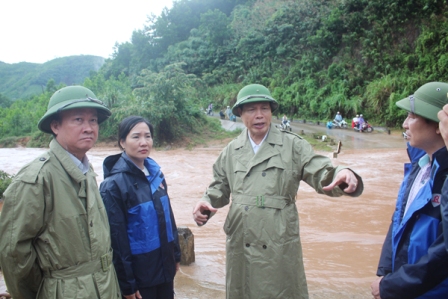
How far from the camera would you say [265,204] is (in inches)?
92.2

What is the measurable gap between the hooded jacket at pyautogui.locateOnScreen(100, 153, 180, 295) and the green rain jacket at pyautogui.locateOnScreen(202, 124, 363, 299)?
1.55 ft

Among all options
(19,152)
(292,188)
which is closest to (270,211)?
(292,188)

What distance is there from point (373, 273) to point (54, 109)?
167 inches

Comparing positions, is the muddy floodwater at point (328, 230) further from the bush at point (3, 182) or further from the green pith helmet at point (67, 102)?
the bush at point (3, 182)

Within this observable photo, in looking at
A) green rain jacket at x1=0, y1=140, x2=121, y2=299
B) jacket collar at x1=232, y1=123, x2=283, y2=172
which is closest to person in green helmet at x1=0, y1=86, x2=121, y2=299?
green rain jacket at x1=0, y1=140, x2=121, y2=299

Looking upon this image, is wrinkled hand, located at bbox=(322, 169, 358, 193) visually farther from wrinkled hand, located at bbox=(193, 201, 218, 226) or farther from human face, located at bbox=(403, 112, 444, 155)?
wrinkled hand, located at bbox=(193, 201, 218, 226)

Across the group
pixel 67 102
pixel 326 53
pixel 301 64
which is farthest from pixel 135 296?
pixel 301 64

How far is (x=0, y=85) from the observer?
82562 mm

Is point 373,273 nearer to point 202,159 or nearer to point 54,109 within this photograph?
point 54,109

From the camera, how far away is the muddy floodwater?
4.18 meters

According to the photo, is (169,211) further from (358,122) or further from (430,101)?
(358,122)

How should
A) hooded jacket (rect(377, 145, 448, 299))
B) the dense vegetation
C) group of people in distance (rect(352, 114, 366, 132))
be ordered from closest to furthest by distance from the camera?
hooded jacket (rect(377, 145, 448, 299)) → group of people in distance (rect(352, 114, 366, 132)) → the dense vegetation

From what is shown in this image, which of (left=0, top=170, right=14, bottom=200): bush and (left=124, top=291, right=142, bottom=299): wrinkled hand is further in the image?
(left=0, top=170, right=14, bottom=200): bush

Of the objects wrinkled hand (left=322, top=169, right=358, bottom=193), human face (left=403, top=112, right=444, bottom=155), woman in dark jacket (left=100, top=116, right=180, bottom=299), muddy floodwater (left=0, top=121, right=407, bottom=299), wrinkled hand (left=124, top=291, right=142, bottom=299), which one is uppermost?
human face (left=403, top=112, right=444, bottom=155)
